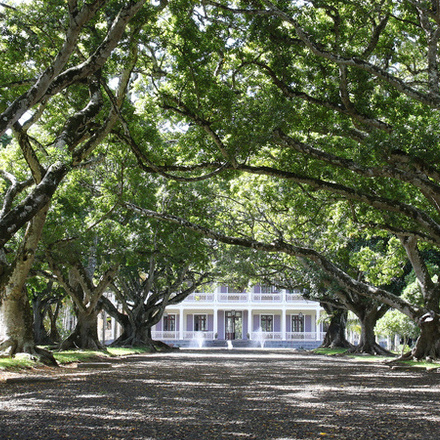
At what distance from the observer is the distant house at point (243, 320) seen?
50.2 m

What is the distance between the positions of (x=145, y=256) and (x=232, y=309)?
3287 cm

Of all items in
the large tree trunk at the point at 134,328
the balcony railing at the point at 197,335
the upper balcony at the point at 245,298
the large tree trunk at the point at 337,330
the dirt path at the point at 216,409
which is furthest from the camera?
the upper balcony at the point at 245,298

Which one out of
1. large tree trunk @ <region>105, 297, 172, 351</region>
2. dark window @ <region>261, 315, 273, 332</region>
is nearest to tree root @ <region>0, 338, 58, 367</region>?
large tree trunk @ <region>105, 297, 172, 351</region>

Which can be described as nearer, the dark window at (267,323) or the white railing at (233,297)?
the white railing at (233,297)

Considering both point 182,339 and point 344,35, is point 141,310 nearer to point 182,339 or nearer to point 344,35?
point 182,339

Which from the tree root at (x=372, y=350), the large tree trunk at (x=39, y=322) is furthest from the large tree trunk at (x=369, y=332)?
the large tree trunk at (x=39, y=322)

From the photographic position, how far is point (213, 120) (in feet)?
39.9

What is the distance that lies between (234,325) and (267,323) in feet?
10.5

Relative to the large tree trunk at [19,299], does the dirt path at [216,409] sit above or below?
below

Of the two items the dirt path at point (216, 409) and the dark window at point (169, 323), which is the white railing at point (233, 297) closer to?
the dark window at point (169, 323)

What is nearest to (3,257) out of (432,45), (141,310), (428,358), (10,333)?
(10,333)

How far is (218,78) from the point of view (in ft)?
41.5

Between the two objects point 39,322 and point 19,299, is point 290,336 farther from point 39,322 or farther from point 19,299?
point 19,299

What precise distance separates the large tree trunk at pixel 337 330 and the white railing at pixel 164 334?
18.1 m
